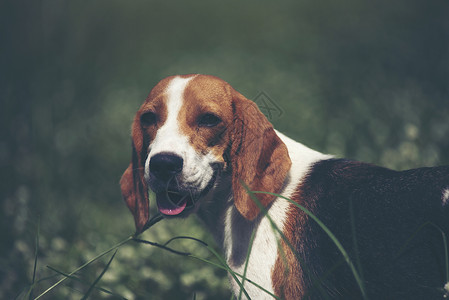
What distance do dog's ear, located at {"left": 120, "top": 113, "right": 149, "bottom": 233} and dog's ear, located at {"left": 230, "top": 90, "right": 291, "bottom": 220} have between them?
0.62 m

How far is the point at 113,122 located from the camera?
20.4 ft

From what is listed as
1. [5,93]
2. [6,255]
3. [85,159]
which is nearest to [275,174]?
[6,255]

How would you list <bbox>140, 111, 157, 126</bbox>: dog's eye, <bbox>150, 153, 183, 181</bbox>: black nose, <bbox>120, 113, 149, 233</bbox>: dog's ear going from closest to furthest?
<bbox>150, 153, 183, 181</bbox>: black nose → <bbox>140, 111, 157, 126</bbox>: dog's eye → <bbox>120, 113, 149, 233</bbox>: dog's ear

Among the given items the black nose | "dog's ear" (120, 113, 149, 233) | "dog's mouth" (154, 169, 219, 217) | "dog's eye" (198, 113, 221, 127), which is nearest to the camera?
the black nose

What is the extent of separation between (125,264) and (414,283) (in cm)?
230

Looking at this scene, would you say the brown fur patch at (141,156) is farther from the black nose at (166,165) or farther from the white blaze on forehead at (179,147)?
the black nose at (166,165)

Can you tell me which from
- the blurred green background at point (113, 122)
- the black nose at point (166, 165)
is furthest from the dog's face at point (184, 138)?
the blurred green background at point (113, 122)

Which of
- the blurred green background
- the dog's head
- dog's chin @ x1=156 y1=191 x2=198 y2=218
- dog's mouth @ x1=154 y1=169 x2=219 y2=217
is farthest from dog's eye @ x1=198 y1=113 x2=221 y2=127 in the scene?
the blurred green background

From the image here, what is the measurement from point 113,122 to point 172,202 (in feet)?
13.4

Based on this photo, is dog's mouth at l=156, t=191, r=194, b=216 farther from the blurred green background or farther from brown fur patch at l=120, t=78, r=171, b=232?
the blurred green background

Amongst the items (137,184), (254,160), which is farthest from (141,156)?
(254,160)

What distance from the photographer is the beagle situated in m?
2.12

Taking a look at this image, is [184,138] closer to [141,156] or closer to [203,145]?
[203,145]

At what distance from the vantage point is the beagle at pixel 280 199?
212 centimetres
